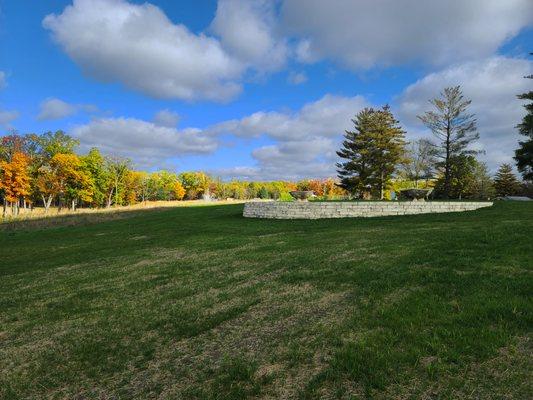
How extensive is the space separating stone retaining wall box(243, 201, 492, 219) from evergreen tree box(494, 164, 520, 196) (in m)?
49.5

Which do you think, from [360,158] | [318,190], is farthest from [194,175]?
[360,158]

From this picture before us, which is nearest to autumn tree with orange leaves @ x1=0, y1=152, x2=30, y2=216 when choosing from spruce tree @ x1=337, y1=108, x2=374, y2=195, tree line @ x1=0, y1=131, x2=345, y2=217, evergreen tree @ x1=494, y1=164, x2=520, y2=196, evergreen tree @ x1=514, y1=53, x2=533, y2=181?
tree line @ x1=0, y1=131, x2=345, y2=217

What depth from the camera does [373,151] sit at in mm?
45812

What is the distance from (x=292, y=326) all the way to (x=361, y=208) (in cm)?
1534

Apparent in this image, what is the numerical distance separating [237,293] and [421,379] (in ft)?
12.9

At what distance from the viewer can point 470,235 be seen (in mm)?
9930

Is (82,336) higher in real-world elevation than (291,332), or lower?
lower

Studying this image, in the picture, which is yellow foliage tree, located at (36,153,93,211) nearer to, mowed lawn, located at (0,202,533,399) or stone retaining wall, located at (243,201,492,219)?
stone retaining wall, located at (243,201,492,219)

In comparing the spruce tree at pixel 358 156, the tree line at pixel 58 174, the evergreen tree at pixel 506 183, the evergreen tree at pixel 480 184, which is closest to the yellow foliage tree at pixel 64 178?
→ the tree line at pixel 58 174

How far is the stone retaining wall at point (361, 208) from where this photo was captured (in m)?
19.2

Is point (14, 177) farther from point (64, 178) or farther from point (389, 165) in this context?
point (389, 165)

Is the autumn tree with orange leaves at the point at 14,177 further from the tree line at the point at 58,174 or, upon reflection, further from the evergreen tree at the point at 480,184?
the evergreen tree at the point at 480,184

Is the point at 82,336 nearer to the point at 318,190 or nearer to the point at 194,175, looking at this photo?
the point at 318,190

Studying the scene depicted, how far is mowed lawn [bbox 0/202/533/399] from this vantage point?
3814mm
